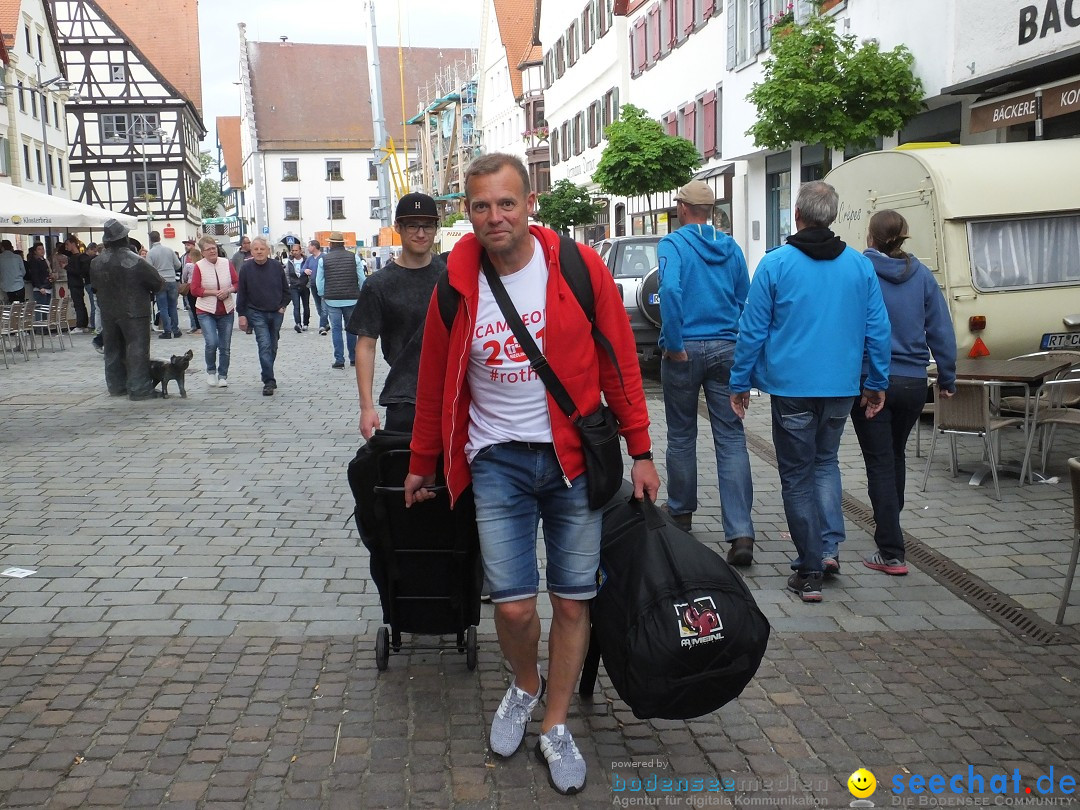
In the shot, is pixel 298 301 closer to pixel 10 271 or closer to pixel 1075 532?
pixel 10 271

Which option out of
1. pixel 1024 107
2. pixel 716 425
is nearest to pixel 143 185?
pixel 1024 107

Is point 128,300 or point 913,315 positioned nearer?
point 913,315

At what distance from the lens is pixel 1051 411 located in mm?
8039

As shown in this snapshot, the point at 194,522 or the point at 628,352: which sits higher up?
the point at 628,352

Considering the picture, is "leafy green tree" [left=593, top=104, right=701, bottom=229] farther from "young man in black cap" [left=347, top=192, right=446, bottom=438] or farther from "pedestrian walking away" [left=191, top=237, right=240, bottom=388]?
"young man in black cap" [left=347, top=192, right=446, bottom=438]

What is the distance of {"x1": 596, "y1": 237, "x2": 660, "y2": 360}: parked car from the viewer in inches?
543

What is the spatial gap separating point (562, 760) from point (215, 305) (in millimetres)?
11202

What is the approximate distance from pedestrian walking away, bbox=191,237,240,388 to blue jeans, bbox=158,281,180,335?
7384 millimetres

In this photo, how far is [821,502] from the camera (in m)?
5.82

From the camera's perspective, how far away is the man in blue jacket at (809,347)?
17.6 ft

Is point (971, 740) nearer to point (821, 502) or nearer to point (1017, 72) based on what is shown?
point (821, 502)

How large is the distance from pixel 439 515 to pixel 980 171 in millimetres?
7728

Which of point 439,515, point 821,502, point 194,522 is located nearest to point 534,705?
point 439,515

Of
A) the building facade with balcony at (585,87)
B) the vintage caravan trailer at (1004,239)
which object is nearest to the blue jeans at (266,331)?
the vintage caravan trailer at (1004,239)
